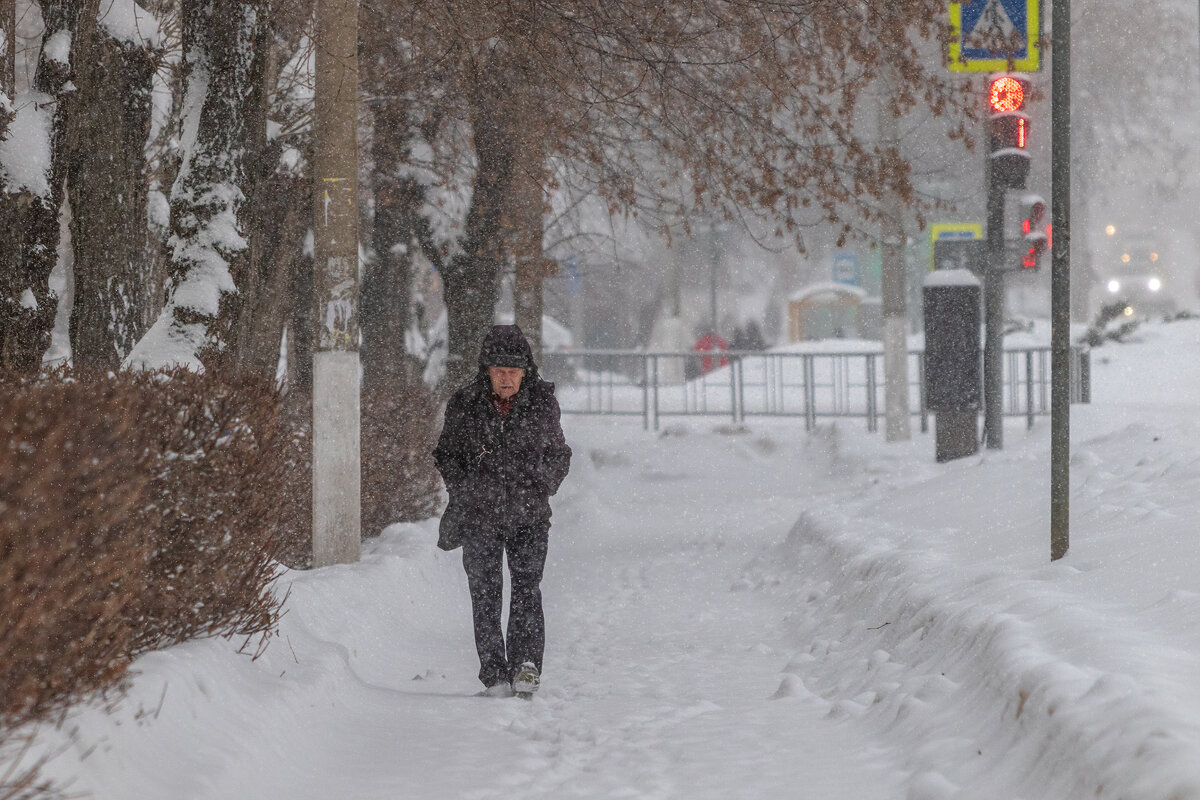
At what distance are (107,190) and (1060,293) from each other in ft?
19.5

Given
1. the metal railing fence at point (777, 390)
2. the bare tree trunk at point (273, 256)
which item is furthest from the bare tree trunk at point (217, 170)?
the metal railing fence at point (777, 390)

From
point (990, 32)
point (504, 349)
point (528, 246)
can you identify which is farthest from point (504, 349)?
point (528, 246)

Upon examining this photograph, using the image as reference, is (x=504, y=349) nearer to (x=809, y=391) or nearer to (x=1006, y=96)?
(x=1006, y=96)

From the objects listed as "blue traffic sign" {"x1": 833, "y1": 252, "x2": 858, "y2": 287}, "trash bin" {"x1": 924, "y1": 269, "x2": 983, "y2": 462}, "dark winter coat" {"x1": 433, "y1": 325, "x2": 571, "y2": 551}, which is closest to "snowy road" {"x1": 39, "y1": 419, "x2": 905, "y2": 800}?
"dark winter coat" {"x1": 433, "y1": 325, "x2": 571, "y2": 551}

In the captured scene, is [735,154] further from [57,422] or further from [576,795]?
[57,422]

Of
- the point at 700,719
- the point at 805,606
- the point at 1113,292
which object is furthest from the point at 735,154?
the point at 1113,292

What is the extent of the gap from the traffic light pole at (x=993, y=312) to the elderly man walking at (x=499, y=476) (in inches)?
296

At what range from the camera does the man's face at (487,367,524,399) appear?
248 inches

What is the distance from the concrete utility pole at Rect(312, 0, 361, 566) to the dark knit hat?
2.28 meters

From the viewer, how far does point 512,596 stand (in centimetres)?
647

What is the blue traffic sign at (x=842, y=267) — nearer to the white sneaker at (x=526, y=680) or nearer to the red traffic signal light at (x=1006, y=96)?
the red traffic signal light at (x=1006, y=96)

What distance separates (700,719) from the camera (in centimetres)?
577

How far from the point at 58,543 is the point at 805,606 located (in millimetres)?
5878

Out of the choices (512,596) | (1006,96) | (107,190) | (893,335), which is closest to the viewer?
(512,596)
